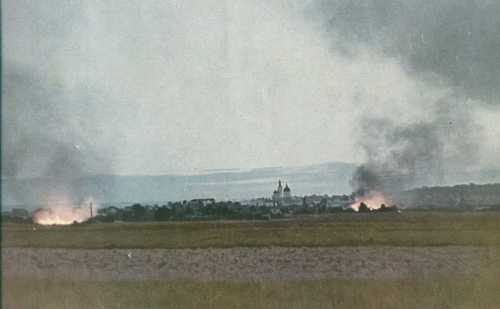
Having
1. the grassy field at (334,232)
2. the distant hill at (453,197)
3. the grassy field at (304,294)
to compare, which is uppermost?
the distant hill at (453,197)

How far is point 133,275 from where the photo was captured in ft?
17.4

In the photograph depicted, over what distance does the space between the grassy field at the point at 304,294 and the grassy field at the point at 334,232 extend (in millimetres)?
390

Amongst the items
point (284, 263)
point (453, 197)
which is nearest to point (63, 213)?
point (284, 263)

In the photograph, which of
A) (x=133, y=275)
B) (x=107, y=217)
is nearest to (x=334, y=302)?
(x=133, y=275)

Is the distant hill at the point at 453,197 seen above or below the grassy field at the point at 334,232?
above

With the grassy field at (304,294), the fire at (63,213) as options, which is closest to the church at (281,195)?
the grassy field at (304,294)

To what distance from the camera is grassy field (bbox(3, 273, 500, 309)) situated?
4.97 m

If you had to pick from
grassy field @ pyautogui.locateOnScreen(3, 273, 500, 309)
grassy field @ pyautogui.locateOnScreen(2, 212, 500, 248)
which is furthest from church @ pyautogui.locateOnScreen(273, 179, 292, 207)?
grassy field @ pyautogui.locateOnScreen(3, 273, 500, 309)

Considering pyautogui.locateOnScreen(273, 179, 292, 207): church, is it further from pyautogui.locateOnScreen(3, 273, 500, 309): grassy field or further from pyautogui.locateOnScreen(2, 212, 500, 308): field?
pyautogui.locateOnScreen(3, 273, 500, 309): grassy field

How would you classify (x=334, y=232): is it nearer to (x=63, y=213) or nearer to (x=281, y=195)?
(x=281, y=195)

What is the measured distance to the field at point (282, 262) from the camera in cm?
459

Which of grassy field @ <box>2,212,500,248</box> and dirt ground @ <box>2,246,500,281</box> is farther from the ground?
grassy field @ <box>2,212,500,248</box>

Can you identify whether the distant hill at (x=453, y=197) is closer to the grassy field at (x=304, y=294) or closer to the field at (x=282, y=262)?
the field at (x=282, y=262)

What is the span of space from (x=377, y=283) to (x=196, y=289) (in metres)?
1.63
